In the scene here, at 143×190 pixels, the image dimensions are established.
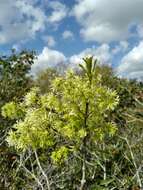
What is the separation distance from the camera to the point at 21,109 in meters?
4.42

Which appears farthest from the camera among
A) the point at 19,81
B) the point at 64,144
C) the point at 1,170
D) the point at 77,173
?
the point at 19,81

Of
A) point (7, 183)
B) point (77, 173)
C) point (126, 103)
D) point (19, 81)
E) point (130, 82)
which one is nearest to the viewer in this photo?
point (77, 173)

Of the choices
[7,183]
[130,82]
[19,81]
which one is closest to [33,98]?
[7,183]

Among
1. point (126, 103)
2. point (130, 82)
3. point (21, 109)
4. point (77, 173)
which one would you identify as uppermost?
point (130, 82)

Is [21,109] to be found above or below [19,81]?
below

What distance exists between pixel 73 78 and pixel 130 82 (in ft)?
34.5

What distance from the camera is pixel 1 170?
23.6ft

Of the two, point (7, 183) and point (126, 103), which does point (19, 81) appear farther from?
point (7, 183)

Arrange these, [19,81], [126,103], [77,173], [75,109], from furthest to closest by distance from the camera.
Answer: [126,103] < [19,81] < [77,173] < [75,109]

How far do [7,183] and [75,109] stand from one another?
3.00 m

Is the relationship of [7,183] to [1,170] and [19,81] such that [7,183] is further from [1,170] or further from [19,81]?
[19,81]

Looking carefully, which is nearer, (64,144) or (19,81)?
(64,144)

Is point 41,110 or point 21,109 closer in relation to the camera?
point 41,110

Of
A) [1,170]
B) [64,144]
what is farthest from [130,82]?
[64,144]
